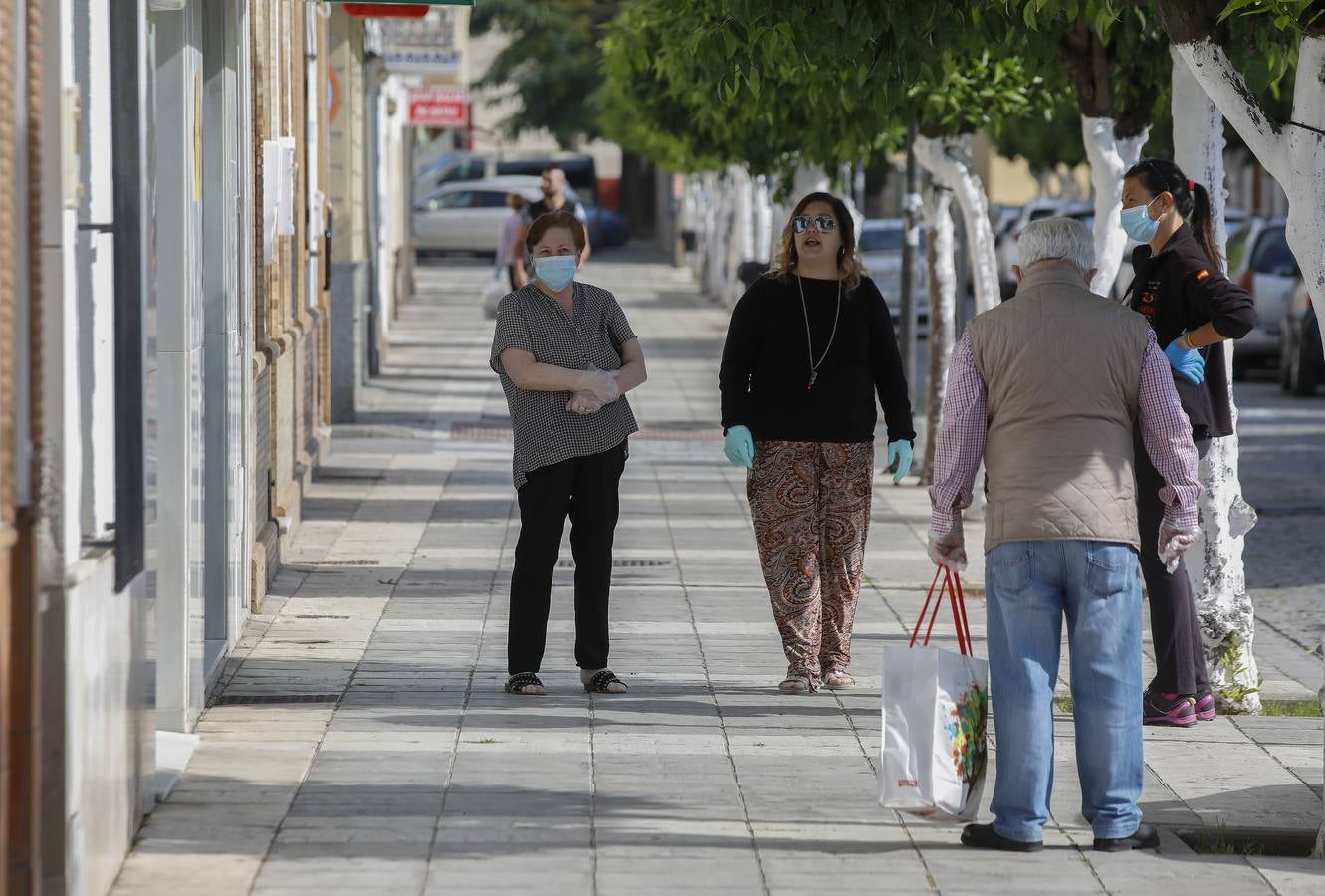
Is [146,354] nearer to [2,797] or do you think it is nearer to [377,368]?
[2,797]

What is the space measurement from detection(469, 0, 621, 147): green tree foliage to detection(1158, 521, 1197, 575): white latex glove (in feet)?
183

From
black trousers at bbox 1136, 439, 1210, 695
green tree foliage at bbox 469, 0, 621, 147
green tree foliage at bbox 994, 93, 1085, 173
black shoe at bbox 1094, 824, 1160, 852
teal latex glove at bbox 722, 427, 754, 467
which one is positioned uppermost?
green tree foliage at bbox 469, 0, 621, 147

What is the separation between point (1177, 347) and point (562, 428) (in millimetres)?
2090

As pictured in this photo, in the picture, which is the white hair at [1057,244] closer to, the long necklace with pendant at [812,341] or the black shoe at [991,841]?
the black shoe at [991,841]

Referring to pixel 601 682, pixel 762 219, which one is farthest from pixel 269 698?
pixel 762 219

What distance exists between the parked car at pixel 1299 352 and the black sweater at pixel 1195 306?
13.8 meters

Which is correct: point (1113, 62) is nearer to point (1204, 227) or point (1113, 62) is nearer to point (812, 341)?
point (1204, 227)

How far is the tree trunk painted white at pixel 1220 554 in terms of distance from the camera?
7918 mm

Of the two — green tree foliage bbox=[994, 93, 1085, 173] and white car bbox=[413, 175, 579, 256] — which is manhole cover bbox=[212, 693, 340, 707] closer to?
green tree foliage bbox=[994, 93, 1085, 173]

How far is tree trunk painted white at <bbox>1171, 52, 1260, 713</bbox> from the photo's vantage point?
7.92 meters

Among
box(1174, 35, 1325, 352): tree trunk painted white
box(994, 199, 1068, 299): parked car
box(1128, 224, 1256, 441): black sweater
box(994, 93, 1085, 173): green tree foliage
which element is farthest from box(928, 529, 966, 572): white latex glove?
box(994, 93, 1085, 173): green tree foliage

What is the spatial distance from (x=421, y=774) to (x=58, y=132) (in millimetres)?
2511

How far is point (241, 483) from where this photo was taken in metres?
8.68

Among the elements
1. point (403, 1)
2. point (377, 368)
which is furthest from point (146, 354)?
point (377, 368)
